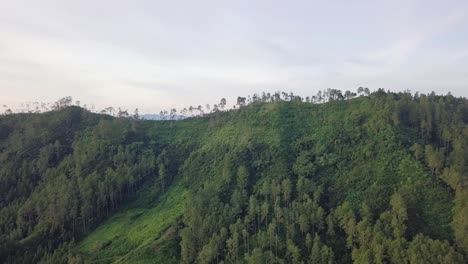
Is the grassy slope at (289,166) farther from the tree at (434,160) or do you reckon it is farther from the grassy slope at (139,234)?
the tree at (434,160)

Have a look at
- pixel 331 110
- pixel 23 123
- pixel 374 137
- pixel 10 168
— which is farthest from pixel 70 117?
pixel 374 137

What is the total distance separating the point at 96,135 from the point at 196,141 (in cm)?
3613

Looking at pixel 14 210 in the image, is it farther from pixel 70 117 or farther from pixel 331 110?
pixel 331 110

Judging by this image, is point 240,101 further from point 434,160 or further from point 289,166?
point 434,160

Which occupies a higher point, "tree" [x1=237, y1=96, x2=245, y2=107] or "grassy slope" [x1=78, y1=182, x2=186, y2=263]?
"tree" [x1=237, y1=96, x2=245, y2=107]

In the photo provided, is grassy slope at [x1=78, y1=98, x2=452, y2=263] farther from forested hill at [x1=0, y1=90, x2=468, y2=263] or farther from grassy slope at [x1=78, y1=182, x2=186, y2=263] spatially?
forested hill at [x1=0, y1=90, x2=468, y2=263]

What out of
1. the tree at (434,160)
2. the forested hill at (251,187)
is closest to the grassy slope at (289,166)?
the forested hill at (251,187)

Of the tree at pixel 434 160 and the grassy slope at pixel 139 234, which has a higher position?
the tree at pixel 434 160

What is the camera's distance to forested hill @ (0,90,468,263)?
86.6 metres

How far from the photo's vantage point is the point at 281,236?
9075cm

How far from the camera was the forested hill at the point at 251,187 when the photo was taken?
284ft

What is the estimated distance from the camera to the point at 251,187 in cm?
11019

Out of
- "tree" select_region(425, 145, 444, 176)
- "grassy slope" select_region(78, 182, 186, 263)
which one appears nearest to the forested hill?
"tree" select_region(425, 145, 444, 176)

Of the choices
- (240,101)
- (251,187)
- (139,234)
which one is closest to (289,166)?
(251,187)
